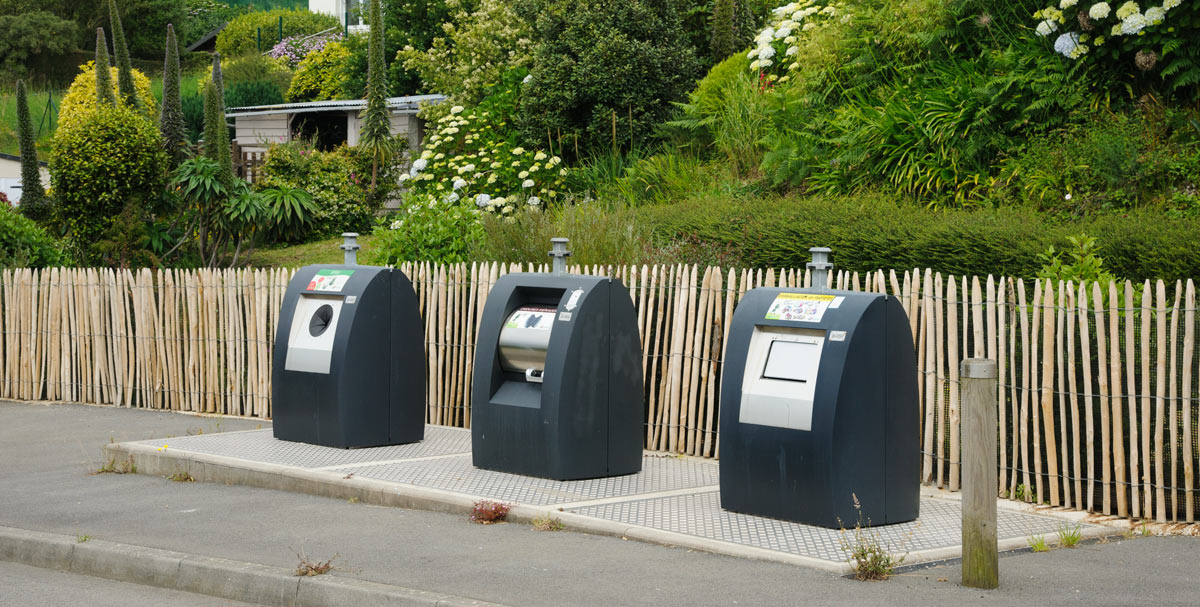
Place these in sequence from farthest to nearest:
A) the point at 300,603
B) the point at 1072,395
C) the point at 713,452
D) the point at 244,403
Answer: the point at 244,403 < the point at 713,452 < the point at 1072,395 < the point at 300,603

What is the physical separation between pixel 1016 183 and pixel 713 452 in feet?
18.2

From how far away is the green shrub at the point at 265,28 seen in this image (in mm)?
59969

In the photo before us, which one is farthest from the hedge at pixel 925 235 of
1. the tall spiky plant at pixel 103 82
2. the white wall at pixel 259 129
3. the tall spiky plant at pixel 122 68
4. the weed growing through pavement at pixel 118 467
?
the white wall at pixel 259 129

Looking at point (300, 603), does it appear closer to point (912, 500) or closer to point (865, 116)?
point (912, 500)

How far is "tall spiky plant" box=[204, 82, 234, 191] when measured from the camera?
62.8ft

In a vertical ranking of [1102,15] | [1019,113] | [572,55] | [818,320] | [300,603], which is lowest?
[300,603]

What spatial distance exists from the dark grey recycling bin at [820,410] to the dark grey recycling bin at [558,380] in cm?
110

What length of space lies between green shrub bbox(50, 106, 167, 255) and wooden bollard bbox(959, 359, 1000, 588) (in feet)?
49.7

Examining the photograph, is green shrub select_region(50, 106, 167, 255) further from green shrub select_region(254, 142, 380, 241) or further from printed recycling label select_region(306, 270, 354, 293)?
printed recycling label select_region(306, 270, 354, 293)

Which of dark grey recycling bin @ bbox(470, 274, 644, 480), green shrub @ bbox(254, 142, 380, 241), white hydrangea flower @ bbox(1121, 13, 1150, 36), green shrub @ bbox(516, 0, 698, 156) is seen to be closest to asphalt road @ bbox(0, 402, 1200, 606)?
dark grey recycling bin @ bbox(470, 274, 644, 480)

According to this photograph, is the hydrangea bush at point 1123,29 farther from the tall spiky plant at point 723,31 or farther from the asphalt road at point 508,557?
the tall spiky plant at point 723,31

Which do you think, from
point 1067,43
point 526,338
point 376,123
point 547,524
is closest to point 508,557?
point 547,524

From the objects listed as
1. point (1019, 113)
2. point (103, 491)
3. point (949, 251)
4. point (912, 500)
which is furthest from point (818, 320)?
point (1019, 113)

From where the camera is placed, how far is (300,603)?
573 cm
